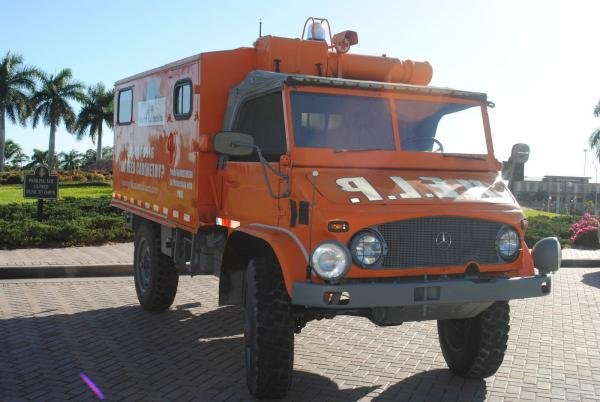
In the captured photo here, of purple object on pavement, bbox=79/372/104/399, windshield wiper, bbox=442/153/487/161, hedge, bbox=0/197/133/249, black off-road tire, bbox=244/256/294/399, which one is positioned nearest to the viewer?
black off-road tire, bbox=244/256/294/399

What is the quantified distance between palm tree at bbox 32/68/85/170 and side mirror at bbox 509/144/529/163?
6251 centimetres

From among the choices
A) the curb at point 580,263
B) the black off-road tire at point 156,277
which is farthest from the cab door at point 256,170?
the curb at point 580,263

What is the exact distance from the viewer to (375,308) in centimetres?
491

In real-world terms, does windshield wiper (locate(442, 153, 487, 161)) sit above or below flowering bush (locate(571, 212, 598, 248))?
above

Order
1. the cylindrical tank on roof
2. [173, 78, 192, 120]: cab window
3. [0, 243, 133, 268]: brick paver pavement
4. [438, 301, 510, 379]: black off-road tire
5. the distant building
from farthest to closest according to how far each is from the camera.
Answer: the distant building < [0, 243, 133, 268]: brick paver pavement < [173, 78, 192, 120]: cab window < the cylindrical tank on roof < [438, 301, 510, 379]: black off-road tire

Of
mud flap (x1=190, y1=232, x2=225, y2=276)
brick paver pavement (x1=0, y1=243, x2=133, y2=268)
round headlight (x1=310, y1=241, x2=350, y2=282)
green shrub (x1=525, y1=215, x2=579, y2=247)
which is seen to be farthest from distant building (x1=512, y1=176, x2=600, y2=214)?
round headlight (x1=310, y1=241, x2=350, y2=282)

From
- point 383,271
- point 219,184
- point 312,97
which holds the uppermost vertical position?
point 312,97

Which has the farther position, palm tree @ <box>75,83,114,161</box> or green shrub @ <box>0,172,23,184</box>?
palm tree @ <box>75,83,114,161</box>

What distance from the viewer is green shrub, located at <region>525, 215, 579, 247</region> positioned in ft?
53.2

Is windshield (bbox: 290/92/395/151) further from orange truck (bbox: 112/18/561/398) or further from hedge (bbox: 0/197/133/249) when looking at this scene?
hedge (bbox: 0/197/133/249)

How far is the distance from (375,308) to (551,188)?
80.7m

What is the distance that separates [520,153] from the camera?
6086 mm

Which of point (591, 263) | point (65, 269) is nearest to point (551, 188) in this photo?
point (591, 263)

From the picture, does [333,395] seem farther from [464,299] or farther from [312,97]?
[312,97]
